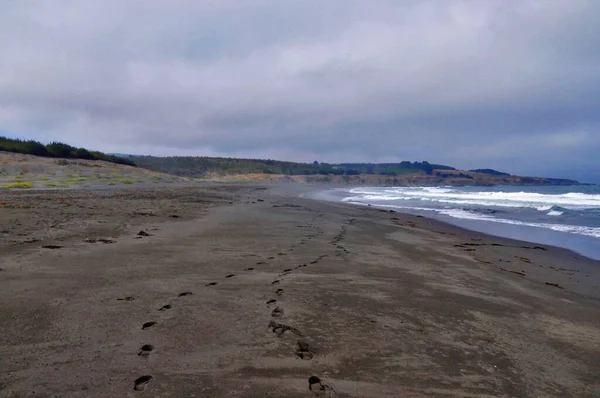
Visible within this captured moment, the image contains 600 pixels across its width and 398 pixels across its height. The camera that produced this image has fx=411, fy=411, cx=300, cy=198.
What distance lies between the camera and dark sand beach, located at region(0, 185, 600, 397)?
3.43m

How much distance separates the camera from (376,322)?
4984 millimetres

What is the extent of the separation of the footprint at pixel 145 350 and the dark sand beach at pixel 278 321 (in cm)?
2

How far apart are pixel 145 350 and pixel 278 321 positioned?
4.99 feet

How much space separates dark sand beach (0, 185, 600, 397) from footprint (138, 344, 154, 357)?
0.06ft

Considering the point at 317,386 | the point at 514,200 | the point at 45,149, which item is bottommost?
the point at 317,386

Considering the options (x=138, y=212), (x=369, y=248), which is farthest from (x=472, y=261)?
(x=138, y=212)

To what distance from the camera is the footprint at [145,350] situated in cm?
371

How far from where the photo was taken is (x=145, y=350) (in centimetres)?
380

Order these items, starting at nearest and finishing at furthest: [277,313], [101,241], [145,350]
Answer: [145,350] → [277,313] → [101,241]

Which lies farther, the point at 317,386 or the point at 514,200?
the point at 514,200

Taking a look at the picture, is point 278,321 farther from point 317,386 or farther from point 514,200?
point 514,200

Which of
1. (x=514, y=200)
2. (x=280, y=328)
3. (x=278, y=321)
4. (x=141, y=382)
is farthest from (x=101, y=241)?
(x=514, y=200)

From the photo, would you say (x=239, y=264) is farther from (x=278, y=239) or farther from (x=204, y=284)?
(x=278, y=239)

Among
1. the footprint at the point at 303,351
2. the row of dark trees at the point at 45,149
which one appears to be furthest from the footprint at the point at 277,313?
the row of dark trees at the point at 45,149
